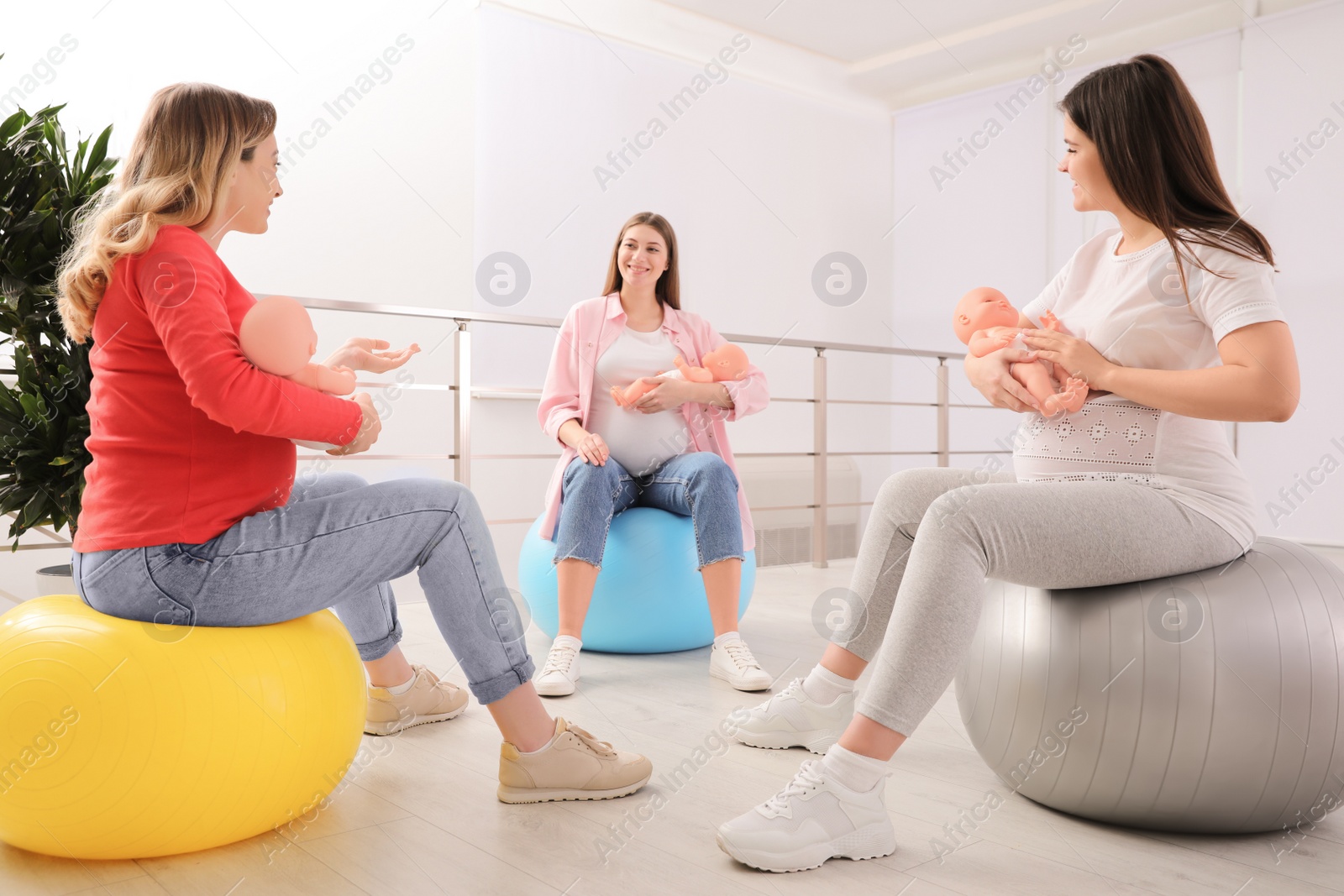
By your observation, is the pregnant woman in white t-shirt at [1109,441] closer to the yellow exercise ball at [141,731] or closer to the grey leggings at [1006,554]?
the grey leggings at [1006,554]

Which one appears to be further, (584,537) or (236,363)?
(584,537)

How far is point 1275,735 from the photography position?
1.09m

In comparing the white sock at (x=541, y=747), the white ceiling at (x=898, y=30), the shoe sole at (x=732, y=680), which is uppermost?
A: the white ceiling at (x=898, y=30)

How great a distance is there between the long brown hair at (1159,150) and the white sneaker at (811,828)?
76 cm

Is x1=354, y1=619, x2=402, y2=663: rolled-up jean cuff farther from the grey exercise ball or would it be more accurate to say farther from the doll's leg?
the grey exercise ball

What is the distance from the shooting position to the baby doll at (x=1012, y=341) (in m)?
1.20

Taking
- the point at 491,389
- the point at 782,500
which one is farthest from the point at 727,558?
the point at 782,500

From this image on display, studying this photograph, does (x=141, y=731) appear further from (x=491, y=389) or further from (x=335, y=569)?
(x=491, y=389)

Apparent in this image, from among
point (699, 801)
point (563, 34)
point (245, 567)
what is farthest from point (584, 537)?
point (563, 34)

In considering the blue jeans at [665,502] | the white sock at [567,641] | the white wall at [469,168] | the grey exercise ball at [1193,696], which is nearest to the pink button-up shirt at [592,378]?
the blue jeans at [665,502]

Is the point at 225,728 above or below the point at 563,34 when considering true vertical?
below

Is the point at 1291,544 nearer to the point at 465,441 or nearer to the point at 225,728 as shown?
the point at 225,728

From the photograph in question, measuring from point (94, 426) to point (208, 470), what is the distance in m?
0.14

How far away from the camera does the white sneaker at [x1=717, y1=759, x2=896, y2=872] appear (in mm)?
1078
